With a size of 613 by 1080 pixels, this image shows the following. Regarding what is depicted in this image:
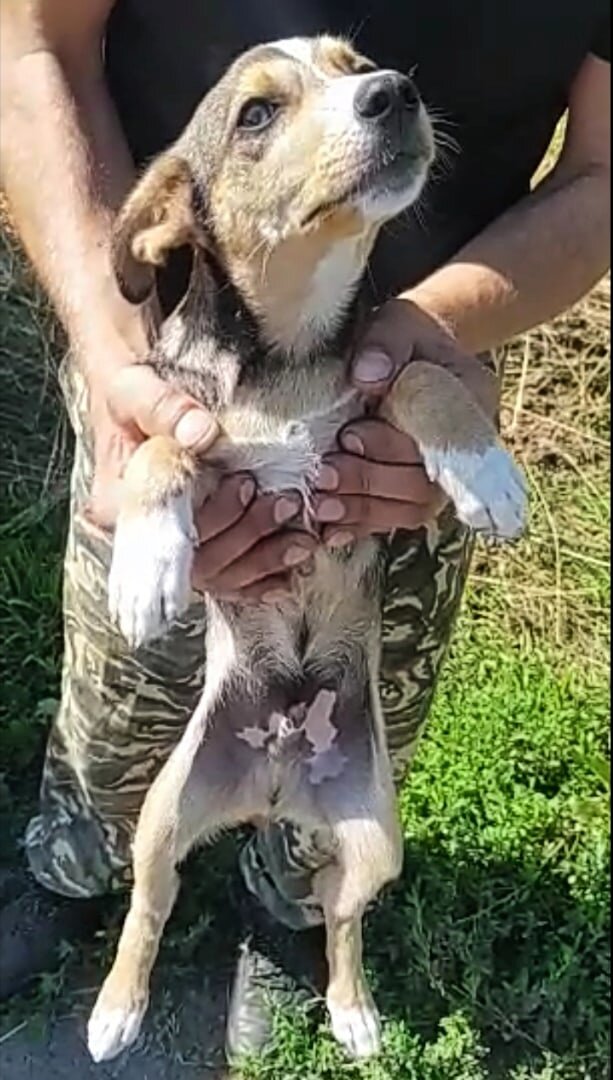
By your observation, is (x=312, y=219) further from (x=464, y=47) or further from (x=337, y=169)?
(x=464, y=47)

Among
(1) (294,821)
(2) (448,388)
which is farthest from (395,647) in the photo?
(2) (448,388)

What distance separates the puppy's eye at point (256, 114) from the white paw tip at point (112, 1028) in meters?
1.13

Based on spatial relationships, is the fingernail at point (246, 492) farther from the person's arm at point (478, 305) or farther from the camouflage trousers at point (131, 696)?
the camouflage trousers at point (131, 696)

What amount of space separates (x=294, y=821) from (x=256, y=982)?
0.53 m

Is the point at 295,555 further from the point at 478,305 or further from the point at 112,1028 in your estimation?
the point at 112,1028

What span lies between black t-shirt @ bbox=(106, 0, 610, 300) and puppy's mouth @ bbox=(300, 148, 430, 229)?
0.18 meters

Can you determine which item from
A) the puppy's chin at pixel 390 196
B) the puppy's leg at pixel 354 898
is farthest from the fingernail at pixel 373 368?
the puppy's leg at pixel 354 898

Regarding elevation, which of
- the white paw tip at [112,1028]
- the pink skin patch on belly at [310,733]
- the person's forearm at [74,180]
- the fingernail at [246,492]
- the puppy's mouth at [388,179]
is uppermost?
the puppy's mouth at [388,179]

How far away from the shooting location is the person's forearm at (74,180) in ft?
7.38

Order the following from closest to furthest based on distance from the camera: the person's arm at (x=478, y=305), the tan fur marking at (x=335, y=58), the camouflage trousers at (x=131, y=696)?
the tan fur marking at (x=335, y=58)
the person's arm at (x=478, y=305)
the camouflage trousers at (x=131, y=696)

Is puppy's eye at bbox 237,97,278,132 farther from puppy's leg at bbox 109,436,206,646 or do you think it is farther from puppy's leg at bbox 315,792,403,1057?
puppy's leg at bbox 315,792,403,1057

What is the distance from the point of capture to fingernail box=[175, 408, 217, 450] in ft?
A: 6.93

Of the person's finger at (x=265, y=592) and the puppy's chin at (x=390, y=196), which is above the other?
the puppy's chin at (x=390, y=196)

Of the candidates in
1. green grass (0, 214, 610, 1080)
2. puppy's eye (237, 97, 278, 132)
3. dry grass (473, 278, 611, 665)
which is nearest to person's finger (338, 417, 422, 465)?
puppy's eye (237, 97, 278, 132)
